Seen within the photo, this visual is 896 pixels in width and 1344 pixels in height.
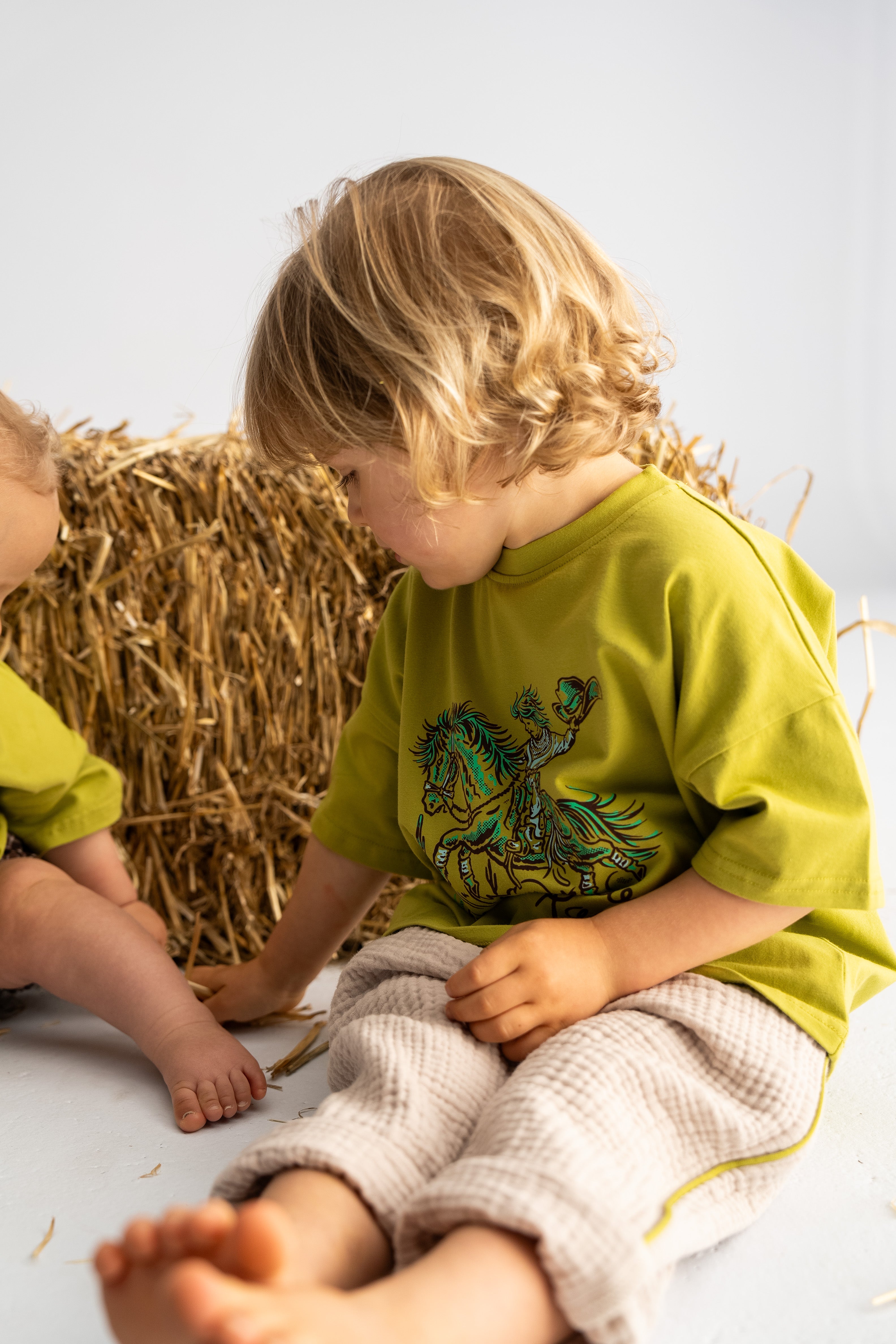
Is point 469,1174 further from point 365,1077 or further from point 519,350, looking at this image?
point 519,350

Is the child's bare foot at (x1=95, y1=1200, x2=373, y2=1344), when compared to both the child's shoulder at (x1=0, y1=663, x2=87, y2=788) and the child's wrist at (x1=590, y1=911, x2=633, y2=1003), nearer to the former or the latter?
the child's wrist at (x1=590, y1=911, x2=633, y2=1003)

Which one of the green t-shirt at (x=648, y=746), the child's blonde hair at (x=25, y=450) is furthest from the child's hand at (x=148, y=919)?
the child's blonde hair at (x=25, y=450)

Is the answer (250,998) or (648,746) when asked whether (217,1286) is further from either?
(250,998)

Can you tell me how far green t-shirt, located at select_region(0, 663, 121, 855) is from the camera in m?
1.15

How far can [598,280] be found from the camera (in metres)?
0.85

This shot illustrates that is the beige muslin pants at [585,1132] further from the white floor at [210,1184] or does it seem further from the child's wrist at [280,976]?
the child's wrist at [280,976]

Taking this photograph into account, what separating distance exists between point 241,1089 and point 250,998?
19 cm

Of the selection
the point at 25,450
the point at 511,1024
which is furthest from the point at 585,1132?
the point at 25,450

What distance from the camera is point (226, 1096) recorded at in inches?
36.3

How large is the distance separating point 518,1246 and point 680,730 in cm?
36

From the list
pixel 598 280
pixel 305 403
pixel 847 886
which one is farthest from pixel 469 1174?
pixel 598 280

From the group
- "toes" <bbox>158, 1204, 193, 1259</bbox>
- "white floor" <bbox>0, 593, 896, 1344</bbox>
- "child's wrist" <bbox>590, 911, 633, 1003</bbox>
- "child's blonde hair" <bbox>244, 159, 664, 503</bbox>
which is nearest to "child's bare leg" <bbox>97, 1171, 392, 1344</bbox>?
"toes" <bbox>158, 1204, 193, 1259</bbox>

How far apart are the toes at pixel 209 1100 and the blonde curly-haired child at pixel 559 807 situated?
11 centimetres

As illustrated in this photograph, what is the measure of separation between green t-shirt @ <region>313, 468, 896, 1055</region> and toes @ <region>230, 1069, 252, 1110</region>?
0.60 ft
